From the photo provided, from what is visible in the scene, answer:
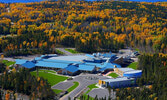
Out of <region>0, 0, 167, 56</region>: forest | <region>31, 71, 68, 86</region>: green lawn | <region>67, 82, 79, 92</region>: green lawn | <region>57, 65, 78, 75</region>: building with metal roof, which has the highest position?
<region>0, 0, 167, 56</region>: forest

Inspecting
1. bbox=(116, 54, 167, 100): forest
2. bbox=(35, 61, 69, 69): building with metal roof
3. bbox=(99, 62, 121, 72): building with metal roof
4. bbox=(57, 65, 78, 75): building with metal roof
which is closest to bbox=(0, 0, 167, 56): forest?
bbox=(35, 61, 69, 69): building with metal roof

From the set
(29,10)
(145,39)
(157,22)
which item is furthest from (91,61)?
(29,10)

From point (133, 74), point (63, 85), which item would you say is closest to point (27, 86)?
point (63, 85)

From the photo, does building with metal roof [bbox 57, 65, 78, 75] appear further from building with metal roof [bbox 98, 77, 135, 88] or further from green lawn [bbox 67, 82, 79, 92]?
building with metal roof [bbox 98, 77, 135, 88]

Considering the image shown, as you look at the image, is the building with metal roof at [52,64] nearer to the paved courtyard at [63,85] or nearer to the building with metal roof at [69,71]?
the building with metal roof at [69,71]

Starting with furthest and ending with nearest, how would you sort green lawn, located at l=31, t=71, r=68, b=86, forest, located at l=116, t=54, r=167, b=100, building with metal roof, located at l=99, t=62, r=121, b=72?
building with metal roof, located at l=99, t=62, r=121, b=72 < green lawn, located at l=31, t=71, r=68, b=86 < forest, located at l=116, t=54, r=167, b=100

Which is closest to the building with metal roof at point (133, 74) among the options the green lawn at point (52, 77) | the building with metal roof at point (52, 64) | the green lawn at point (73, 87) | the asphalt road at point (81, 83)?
the asphalt road at point (81, 83)
